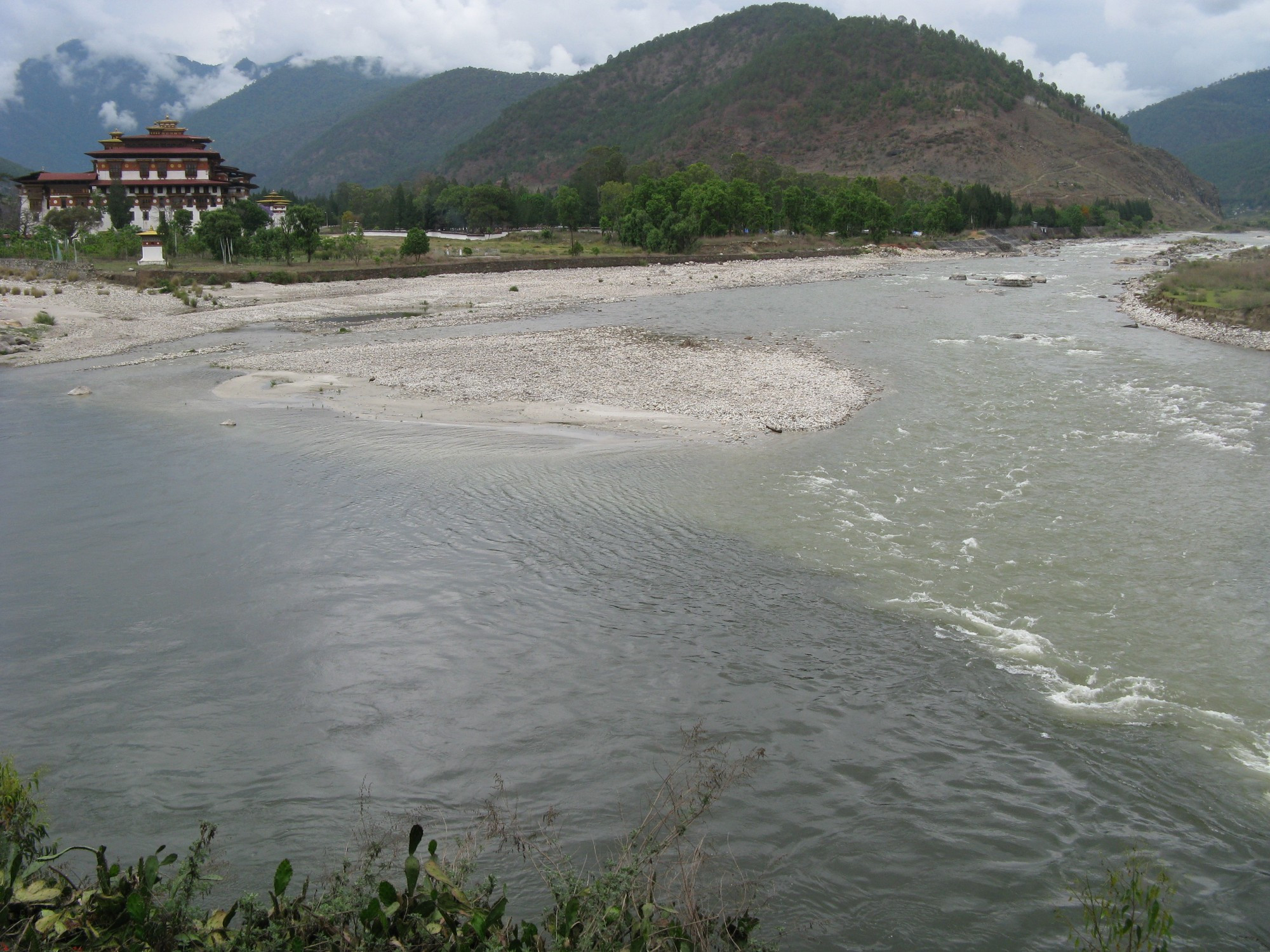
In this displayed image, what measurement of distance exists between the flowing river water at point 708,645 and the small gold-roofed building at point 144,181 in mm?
88069

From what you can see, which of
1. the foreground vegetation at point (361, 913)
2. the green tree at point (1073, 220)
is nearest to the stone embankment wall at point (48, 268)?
the foreground vegetation at point (361, 913)

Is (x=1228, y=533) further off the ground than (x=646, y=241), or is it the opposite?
(x=646, y=241)

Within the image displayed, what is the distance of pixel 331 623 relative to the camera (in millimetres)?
11805

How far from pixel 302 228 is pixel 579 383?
153ft

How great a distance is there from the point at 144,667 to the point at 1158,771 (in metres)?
11.6

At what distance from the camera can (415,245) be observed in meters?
68.1

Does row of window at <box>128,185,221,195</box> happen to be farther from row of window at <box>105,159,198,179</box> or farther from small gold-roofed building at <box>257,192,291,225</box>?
small gold-roofed building at <box>257,192,291,225</box>

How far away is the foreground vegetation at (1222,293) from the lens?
36.9 meters

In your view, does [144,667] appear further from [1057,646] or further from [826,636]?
[1057,646]

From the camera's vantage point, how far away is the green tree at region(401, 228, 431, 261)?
68.0 metres

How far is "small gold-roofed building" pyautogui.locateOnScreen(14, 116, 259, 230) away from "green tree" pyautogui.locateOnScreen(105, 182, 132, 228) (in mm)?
719

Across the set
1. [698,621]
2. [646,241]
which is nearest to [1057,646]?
[698,621]

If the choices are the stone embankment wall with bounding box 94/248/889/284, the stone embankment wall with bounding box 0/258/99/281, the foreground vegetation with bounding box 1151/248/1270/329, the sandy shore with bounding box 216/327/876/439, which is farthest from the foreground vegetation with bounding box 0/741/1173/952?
the stone embankment wall with bounding box 0/258/99/281

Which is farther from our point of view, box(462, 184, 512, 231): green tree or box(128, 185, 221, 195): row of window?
box(462, 184, 512, 231): green tree
